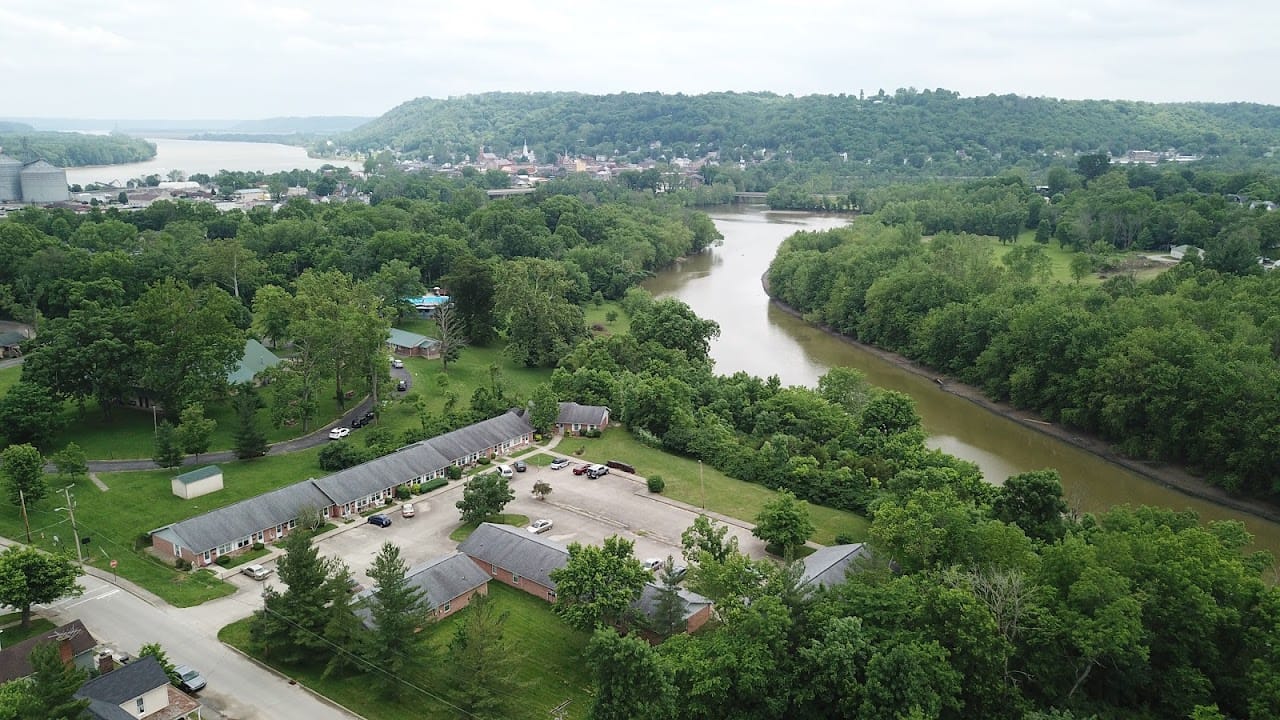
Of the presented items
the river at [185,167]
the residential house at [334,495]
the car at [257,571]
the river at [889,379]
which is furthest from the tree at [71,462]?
the river at [185,167]

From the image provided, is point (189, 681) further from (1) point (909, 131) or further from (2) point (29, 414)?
(1) point (909, 131)

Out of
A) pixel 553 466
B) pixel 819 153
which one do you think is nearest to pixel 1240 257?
pixel 553 466

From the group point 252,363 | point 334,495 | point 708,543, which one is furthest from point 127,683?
point 252,363

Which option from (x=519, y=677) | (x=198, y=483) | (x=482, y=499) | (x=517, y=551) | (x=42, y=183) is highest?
(x=42, y=183)

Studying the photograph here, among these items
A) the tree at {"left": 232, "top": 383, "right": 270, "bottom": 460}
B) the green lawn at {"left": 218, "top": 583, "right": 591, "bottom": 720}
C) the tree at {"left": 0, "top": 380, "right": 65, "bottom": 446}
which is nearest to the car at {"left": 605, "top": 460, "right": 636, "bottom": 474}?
the green lawn at {"left": 218, "top": 583, "right": 591, "bottom": 720}

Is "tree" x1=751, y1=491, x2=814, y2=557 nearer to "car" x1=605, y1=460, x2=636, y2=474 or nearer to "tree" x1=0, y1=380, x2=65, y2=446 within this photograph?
"car" x1=605, y1=460, x2=636, y2=474

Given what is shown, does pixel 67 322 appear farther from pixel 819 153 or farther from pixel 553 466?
pixel 819 153

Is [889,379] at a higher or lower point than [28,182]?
lower
